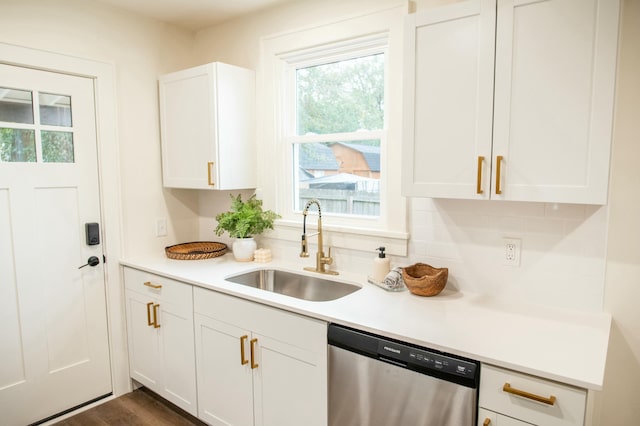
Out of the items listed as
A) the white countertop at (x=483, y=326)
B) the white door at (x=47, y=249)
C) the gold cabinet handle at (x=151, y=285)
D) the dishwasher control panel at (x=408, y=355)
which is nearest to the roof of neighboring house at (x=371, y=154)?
the white countertop at (x=483, y=326)

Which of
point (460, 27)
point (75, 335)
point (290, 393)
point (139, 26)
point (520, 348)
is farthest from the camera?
point (139, 26)

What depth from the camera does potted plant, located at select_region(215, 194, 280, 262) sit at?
2709 mm

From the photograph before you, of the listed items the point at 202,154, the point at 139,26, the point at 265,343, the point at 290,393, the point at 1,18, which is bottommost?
the point at 290,393

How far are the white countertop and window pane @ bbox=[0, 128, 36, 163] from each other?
4.29 ft

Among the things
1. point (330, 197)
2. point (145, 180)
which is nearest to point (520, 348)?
point (330, 197)

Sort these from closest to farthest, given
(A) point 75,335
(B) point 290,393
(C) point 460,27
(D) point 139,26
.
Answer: (C) point 460,27
(B) point 290,393
(A) point 75,335
(D) point 139,26

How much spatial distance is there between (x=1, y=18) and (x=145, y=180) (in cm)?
120

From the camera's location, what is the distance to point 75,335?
8.79 feet

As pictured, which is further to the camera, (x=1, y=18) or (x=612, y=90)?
(x=1, y=18)

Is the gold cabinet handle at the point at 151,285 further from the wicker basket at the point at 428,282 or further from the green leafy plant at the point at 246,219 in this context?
the wicker basket at the point at 428,282

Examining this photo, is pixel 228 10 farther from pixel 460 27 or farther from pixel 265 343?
pixel 265 343

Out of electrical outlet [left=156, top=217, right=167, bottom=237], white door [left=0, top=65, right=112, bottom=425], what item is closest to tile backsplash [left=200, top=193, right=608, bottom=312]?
electrical outlet [left=156, top=217, right=167, bottom=237]

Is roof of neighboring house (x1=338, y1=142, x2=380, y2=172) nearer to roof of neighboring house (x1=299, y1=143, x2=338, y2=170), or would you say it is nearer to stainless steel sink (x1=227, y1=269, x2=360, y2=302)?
roof of neighboring house (x1=299, y1=143, x2=338, y2=170)

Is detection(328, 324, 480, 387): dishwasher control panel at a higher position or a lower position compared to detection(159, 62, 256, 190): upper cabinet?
lower
